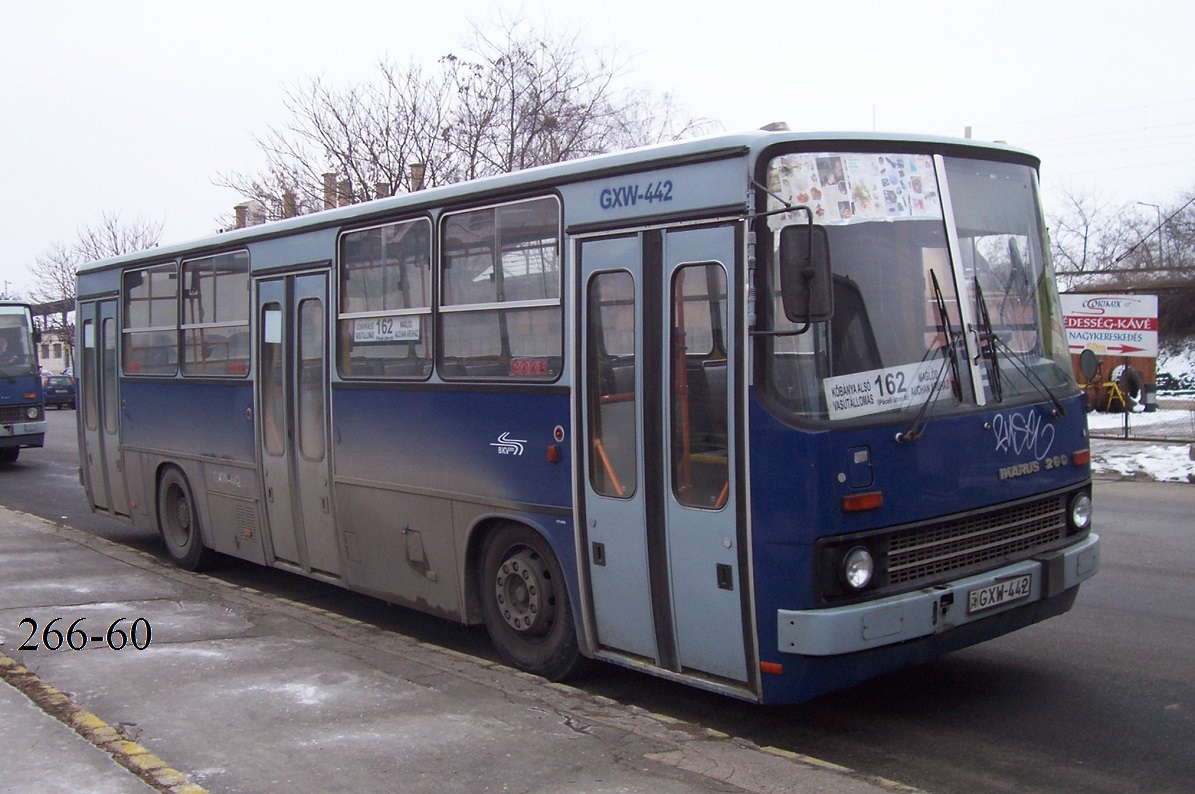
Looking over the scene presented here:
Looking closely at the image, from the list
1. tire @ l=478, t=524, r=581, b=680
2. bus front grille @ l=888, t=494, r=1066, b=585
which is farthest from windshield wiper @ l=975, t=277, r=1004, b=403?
tire @ l=478, t=524, r=581, b=680

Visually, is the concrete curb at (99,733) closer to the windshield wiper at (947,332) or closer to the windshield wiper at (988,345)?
the windshield wiper at (947,332)

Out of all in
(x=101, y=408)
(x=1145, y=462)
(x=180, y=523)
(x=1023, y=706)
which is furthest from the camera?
(x=1145, y=462)

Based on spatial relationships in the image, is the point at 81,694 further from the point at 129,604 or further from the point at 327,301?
the point at 327,301

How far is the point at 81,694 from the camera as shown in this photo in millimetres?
6469

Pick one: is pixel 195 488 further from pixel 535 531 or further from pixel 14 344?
pixel 14 344

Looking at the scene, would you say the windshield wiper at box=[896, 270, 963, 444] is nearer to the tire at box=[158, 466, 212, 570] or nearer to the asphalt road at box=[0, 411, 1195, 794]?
the asphalt road at box=[0, 411, 1195, 794]

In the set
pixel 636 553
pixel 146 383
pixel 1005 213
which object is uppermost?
pixel 1005 213

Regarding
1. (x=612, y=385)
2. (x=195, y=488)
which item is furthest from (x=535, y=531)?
(x=195, y=488)

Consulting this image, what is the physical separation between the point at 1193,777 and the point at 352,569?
570cm

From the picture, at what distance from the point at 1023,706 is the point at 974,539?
1096mm

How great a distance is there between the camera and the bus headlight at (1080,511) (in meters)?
6.57

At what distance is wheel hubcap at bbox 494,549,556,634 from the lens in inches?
280

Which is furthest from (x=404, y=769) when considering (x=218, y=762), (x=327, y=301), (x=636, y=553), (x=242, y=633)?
(x=327, y=301)

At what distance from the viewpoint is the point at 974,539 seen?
6012 millimetres
